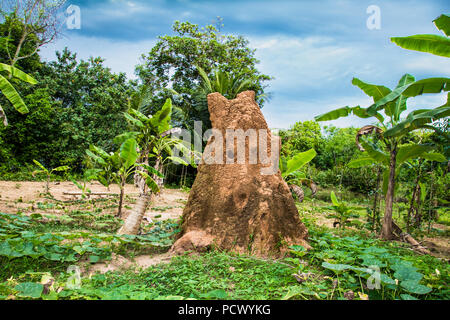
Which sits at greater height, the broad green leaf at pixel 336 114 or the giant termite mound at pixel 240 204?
the broad green leaf at pixel 336 114

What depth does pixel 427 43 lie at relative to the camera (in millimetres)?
4426

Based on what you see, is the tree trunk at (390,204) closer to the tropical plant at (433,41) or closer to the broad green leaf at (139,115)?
the tropical plant at (433,41)

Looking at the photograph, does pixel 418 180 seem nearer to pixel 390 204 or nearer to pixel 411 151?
pixel 411 151

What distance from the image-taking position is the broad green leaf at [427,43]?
4.27 metres

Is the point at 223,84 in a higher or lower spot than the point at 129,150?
higher

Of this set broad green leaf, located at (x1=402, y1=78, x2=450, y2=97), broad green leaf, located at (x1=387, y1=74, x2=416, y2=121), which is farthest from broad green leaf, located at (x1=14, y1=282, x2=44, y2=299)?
broad green leaf, located at (x1=387, y1=74, x2=416, y2=121)

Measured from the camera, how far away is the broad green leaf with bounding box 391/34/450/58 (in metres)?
4.27

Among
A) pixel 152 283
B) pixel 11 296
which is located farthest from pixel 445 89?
pixel 11 296

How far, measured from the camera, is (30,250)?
2.94m

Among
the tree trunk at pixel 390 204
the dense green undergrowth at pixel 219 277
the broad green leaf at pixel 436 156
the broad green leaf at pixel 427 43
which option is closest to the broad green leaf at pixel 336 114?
the tree trunk at pixel 390 204

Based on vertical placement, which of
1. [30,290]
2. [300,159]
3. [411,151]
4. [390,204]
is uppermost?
[411,151]

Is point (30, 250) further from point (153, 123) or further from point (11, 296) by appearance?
point (153, 123)

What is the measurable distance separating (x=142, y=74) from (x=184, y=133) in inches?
225

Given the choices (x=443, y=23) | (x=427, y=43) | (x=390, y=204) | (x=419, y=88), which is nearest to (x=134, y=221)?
(x=390, y=204)
